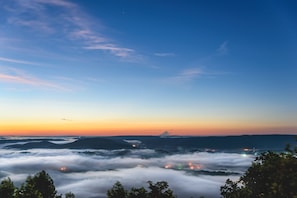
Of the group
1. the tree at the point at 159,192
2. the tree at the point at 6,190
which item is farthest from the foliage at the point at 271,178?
the tree at the point at 6,190

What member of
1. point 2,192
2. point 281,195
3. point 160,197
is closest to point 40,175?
point 2,192

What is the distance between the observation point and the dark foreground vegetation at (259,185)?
2086cm

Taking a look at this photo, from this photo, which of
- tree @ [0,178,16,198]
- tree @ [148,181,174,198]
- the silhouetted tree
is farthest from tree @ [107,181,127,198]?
tree @ [0,178,16,198]

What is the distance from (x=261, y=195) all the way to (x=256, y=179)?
6.56 ft

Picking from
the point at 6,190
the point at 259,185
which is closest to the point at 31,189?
the point at 6,190

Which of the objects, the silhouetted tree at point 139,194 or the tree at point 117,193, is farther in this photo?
the tree at point 117,193

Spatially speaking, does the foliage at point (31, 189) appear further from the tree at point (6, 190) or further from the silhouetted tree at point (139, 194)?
the silhouetted tree at point (139, 194)

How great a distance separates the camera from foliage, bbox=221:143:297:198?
20.7 m

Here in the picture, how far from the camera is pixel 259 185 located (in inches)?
1109

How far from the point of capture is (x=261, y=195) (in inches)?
1066

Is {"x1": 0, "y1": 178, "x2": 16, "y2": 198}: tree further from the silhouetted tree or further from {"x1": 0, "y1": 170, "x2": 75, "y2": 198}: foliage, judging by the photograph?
the silhouetted tree

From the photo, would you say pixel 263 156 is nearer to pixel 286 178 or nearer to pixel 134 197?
pixel 286 178

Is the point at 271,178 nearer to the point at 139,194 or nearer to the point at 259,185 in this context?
the point at 259,185

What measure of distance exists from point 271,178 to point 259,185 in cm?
359
